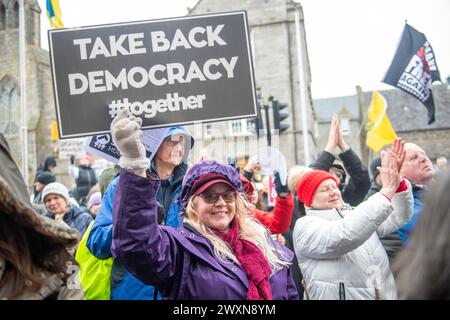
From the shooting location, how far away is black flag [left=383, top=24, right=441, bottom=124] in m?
7.58

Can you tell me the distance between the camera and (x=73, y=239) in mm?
1828

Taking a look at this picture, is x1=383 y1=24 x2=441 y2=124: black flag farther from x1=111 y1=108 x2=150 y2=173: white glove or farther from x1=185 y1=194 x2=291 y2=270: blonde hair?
x1=111 y1=108 x2=150 y2=173: white glove

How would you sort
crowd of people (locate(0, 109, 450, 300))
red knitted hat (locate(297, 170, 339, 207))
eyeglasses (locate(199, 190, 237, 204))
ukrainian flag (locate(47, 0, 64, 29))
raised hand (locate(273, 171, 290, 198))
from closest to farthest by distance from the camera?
crowd of people (locate(0, 109, 450, 300)) → eyeglasses (locate(199, 190, 237, 204)) → red knitted hat (locate(297, 170, 339, 207)) → raised hand (locate(273, 171, 290, 198)) → ukrainian flag (locate(47, 0, 64, 29))

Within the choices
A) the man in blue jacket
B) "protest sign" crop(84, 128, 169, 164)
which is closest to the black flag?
the man in blue jacket

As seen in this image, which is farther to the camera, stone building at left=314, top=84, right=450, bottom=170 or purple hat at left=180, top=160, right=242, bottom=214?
stone building at left=314, top=84, right=450, bottom=170

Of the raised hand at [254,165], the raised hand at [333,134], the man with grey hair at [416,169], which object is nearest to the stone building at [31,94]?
the raised hand at [254,165]

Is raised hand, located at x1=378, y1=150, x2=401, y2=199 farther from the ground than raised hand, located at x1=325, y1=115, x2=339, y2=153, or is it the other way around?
raised hand, located at x1=325, y1=115, x2=339, y2=153

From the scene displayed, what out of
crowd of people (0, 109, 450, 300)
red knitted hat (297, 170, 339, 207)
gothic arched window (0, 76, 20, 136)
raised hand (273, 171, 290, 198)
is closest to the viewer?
crowd of people (0, 109, 450, 300)

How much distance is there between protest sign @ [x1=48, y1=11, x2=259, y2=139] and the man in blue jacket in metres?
0.43

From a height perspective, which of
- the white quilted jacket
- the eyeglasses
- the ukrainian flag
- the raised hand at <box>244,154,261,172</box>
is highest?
the ukrainian flag

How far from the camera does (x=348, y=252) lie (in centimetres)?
338
